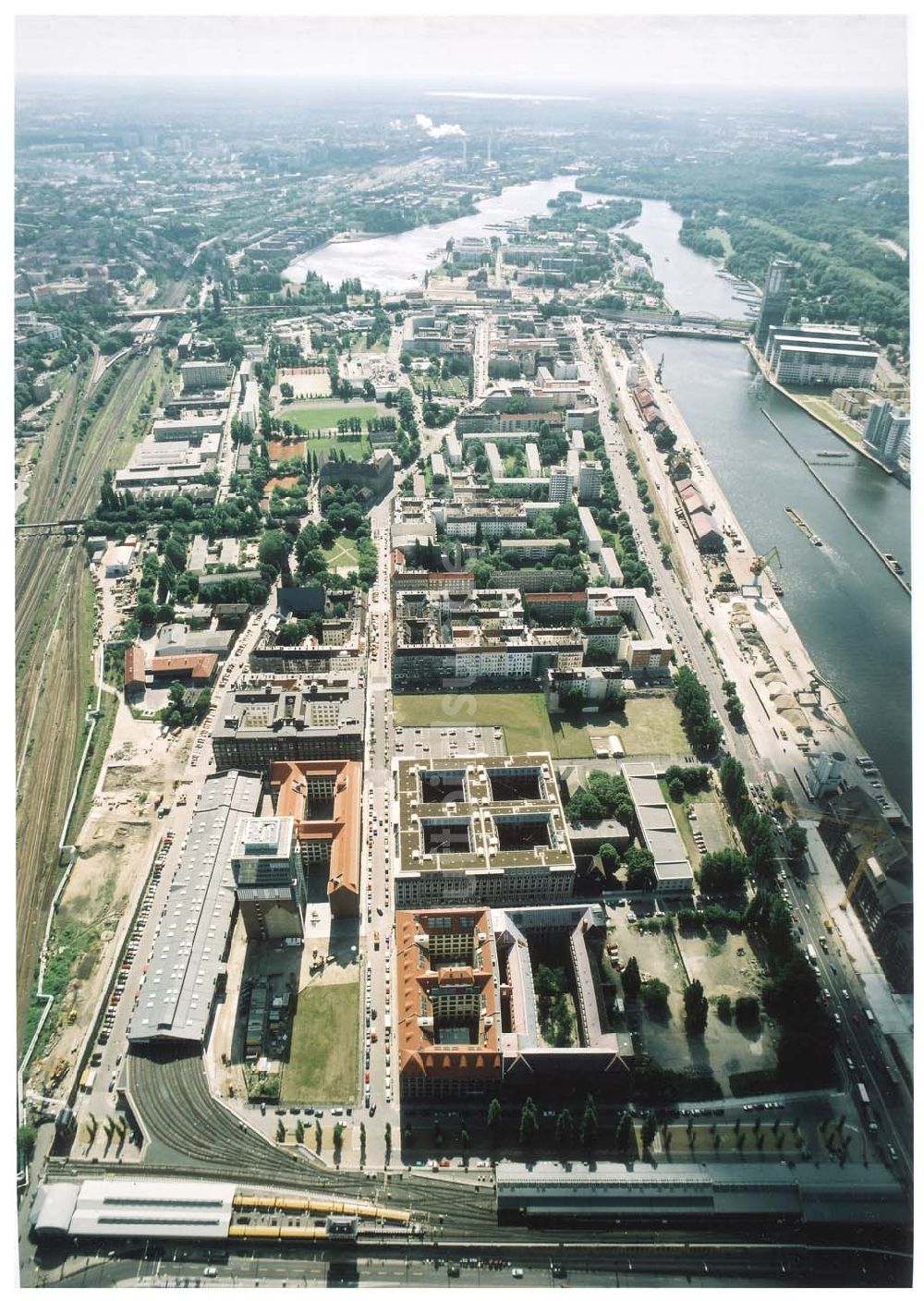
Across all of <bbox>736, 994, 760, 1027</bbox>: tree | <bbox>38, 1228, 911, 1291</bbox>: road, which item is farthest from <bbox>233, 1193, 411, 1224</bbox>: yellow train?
<bbox>736, 994, 760, 1027</bbox>: tree

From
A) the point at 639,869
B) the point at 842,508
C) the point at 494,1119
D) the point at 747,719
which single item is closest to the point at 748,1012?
the point at 639,869

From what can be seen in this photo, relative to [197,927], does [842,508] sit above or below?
above

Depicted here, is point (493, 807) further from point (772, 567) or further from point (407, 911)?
point (772, 567)

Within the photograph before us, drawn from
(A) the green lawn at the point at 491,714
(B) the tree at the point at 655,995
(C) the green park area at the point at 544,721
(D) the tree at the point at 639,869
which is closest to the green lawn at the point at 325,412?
(A) the green lawn at the point at 491,714

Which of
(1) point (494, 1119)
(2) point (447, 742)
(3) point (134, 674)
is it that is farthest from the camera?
(3) point (134, 674)

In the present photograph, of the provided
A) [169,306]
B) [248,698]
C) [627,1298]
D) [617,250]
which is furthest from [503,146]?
[627,1298]

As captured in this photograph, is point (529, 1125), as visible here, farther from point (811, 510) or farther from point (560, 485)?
point (811, 510)

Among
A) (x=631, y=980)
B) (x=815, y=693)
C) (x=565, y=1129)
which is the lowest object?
(x=565, y=1129)

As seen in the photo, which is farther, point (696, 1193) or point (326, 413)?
point (326, 413)
